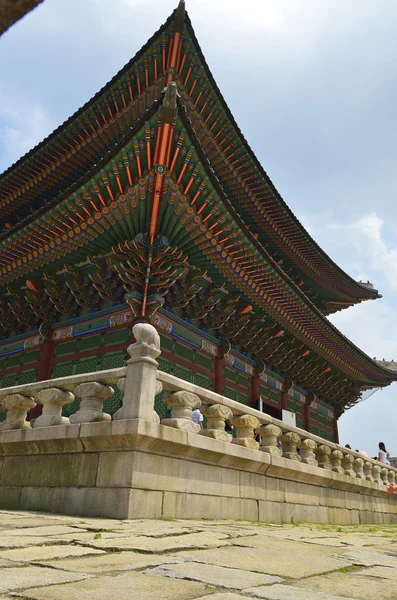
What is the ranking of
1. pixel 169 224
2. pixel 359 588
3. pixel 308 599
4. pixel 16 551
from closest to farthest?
pixel 308 599
pixel 359 588
pixel 16 551
pixel 169 224

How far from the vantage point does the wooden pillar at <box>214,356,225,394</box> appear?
13665mm

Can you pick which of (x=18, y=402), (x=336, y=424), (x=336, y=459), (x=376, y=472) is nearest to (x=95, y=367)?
(x=18, y=402)

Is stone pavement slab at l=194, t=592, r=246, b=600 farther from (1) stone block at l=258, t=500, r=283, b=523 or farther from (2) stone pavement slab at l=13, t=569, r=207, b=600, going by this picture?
(1) stone block at l=258, t=500, r=283, b=523

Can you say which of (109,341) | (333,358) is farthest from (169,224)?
(333,358)

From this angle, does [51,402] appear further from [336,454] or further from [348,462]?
[348,462]

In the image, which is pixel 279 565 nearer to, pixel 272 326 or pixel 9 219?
pixel 272 326

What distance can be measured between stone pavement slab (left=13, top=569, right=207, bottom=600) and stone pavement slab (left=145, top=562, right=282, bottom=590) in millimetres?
116

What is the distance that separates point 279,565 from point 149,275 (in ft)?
27.1

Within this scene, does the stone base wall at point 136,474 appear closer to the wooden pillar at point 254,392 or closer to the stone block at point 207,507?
the stone block at point 207,507

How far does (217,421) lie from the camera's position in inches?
279

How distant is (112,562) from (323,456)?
8.73 metres

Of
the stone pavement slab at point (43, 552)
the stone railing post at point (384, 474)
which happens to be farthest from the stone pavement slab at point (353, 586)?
the stone railing post at point (384, 474)

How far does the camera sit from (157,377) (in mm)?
6234

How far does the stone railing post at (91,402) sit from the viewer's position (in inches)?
244
